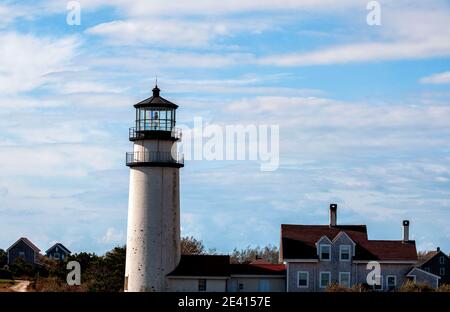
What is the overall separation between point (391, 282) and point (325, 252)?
4.26 metres

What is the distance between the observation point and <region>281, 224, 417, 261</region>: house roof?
72.2 m

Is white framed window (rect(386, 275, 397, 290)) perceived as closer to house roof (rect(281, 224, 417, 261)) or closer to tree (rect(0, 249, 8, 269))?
house roof (rect(281, 224, 417, 261))

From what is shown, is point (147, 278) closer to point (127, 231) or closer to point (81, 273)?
point (127, 231)

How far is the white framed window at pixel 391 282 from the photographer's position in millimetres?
72000

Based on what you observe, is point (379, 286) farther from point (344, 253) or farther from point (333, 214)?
point (333, 214)

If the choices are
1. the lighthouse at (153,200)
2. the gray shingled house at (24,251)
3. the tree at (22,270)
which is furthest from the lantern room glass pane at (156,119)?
the gray shingled house at (24,251)

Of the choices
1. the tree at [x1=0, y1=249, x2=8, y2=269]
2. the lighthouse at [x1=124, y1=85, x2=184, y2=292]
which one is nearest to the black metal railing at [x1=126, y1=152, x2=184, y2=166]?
the lighthouse at [x1=124, y1=85, x2=184, y2=292]

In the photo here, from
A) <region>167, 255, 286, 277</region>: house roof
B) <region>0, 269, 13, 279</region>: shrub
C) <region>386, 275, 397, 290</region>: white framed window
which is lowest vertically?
<region>386, 275, 397, 290</region>: white framed window

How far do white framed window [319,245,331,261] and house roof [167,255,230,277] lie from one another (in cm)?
592

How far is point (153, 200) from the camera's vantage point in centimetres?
6712

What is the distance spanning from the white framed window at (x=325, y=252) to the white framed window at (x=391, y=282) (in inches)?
145

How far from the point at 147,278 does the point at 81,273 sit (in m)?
12.4

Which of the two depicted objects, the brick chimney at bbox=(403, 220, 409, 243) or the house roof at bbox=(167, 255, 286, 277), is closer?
the house roof at bbox=(167, 255, 286, 277)
